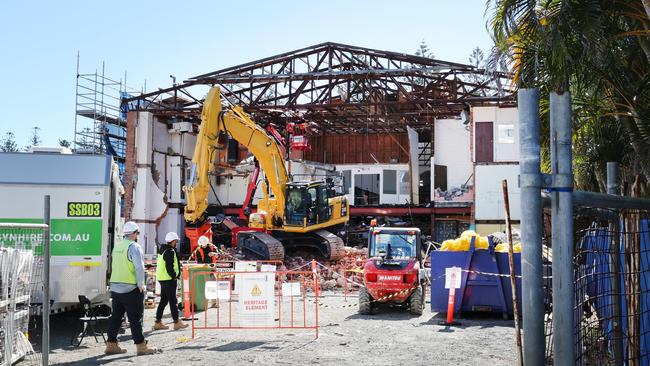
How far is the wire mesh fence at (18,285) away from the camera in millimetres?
8320

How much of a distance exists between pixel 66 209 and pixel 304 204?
13.6 m

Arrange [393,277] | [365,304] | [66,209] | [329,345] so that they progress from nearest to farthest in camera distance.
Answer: [329,345] < [66,209] < [393,277] < [365,304]

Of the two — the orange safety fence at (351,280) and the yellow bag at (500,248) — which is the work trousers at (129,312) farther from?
the orange safety fence at (351,280)

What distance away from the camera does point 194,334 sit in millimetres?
12234

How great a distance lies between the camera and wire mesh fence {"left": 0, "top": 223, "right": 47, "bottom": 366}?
328 inches

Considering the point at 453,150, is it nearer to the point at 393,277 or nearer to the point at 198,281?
the point at 393,277

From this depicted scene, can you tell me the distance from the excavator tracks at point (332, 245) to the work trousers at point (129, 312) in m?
14.7

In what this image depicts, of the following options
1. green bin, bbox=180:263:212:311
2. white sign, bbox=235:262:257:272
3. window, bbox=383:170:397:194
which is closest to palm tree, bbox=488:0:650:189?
white sign, bbox=235:262:257:272

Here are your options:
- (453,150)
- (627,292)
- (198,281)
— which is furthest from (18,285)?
(453,150)

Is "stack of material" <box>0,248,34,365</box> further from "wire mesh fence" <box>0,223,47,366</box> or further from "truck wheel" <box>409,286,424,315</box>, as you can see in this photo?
"truck wheel" <box>409,286,424,315</box>

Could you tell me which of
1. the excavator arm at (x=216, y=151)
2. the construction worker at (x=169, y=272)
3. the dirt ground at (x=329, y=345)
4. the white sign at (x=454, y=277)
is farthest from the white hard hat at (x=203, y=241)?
the excavator arm at (x=216, y=151)

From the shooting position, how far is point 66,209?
1151 centimetres

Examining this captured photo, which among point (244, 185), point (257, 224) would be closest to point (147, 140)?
point (244, 185)

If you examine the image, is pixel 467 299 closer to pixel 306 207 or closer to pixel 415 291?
pixel 415 291
